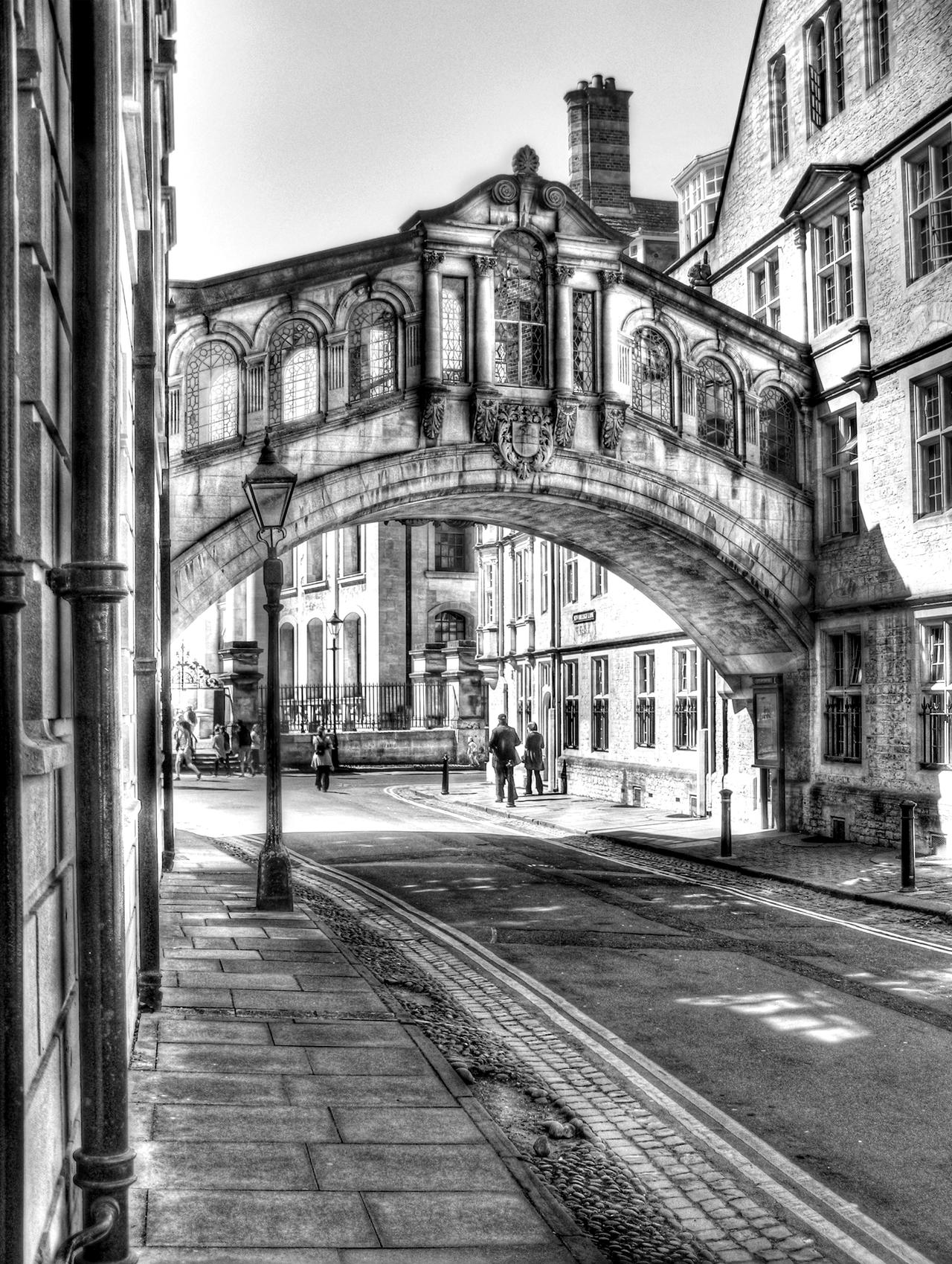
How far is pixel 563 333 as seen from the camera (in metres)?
19.6

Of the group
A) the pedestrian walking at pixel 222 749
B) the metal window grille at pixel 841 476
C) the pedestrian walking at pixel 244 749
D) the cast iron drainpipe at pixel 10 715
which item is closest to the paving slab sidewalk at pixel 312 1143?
the cast iron drainpipe at pixel 10 715

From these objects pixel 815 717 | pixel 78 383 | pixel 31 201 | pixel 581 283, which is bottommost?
pixel 815 717

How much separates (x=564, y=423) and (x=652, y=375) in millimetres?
1908

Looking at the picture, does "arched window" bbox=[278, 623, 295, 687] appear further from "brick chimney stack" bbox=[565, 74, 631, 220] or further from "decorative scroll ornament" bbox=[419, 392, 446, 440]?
"decorative scroll ornament" bbox=[419, 392, 446, 440]

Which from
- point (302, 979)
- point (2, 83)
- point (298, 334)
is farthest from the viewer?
point (298, 334)

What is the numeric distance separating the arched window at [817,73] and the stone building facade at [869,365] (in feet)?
0.13

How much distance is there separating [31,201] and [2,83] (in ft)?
1.91

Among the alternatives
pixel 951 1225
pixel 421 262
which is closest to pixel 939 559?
pixel 421 262

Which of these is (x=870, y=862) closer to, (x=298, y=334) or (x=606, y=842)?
(x=606, y=842)

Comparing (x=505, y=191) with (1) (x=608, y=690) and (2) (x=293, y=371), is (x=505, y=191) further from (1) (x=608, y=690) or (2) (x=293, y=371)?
(1) (x=608, y=690)

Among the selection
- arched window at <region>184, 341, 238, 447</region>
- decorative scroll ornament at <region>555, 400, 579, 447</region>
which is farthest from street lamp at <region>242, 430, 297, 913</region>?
decorative scroll ornament at <region>555, 400, 579, 447</region>

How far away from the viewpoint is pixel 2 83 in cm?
277

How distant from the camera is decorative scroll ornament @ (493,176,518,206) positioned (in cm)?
1925

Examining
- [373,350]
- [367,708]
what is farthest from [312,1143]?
[367,708]
